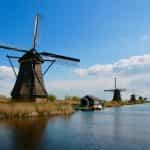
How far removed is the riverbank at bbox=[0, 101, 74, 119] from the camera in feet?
74.2

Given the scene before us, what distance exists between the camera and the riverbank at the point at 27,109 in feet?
74.2

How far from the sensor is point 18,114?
76.3 ft

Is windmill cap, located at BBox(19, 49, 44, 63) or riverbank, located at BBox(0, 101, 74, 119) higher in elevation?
windmill cap, located at BBox(19, 49, 44, 63)

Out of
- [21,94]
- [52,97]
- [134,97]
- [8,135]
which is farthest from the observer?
[134,97]

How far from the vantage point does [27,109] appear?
24828mm

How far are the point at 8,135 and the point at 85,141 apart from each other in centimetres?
431

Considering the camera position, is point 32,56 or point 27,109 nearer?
point 27,109

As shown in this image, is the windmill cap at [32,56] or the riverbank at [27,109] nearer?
the riverbank at [27,109]

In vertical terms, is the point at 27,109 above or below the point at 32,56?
below

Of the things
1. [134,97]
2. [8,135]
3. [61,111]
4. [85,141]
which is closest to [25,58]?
[61,111]

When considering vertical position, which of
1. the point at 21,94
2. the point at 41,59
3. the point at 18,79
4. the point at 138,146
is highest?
the point at 41,59

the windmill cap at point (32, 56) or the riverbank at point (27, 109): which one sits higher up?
the windmill cap at point (32, 56)

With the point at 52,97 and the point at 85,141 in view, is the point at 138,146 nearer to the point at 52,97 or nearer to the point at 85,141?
the point at 85,141

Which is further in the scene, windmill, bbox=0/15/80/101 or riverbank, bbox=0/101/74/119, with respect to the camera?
windmill, bbox=0/15/80/101
